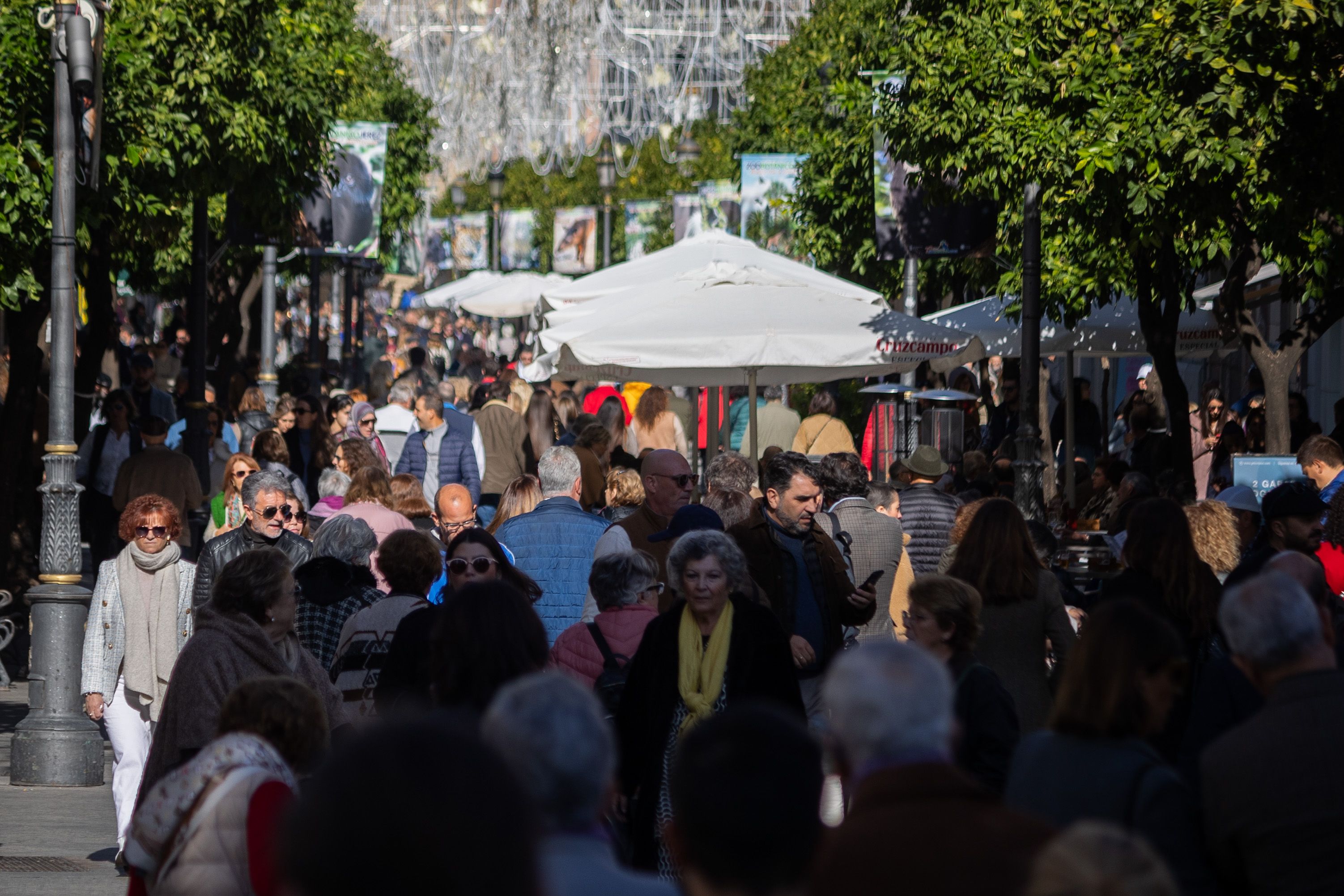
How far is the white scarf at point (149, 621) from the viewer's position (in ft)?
25.6

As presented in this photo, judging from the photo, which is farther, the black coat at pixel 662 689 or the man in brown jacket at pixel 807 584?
the man in brown jacket at pixel 807 584

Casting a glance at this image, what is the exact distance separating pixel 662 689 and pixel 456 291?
29873 millimetres

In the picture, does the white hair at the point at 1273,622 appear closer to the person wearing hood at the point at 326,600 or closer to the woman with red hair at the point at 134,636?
the person wearing hood at the point at 326,600

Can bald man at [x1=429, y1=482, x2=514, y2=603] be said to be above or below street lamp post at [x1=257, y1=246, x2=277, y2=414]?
below

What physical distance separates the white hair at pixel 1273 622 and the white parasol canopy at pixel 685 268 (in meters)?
10.4

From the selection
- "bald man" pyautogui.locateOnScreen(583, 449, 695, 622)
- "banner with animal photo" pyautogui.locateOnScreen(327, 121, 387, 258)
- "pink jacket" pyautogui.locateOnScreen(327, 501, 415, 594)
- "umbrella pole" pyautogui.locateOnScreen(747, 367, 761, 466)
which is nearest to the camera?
"bald man" pyautogui.locateOnScreen(583, 449, 695, 622)

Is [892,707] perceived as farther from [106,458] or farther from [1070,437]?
[106,458]

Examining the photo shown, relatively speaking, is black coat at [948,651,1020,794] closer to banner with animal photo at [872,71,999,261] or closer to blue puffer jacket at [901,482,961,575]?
blue puffer jacket at [901,482,961,575]

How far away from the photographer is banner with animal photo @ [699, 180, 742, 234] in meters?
37.3

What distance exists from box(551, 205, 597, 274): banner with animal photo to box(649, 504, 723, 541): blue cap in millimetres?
48331

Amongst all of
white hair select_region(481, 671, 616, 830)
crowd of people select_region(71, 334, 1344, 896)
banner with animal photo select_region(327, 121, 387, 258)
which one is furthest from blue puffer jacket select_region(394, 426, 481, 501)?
banner with animal photo select_region(327, 121, 387, 258)

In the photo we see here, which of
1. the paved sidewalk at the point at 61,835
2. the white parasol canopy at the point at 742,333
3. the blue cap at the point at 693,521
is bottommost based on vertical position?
the paved sidewalk at the point at 61,835

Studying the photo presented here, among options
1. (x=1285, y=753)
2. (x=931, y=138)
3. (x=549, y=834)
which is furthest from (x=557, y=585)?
(x=931, y=138)

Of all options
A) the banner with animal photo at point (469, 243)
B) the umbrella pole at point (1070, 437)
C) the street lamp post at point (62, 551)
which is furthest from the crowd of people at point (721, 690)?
the banner with animal photo at point (469, 243)
